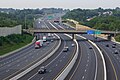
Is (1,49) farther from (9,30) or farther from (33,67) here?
(33,67)

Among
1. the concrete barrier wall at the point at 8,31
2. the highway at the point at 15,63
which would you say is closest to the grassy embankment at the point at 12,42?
the concrete barrier wall at the point at 8,31

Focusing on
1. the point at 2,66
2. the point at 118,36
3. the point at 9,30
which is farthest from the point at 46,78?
the point at 118,36

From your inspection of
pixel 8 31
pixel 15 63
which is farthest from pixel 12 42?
pixel 15 63

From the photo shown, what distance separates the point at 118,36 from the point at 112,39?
494cm

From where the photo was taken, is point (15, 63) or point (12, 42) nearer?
point (15, 63)

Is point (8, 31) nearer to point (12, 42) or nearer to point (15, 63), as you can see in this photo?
point (12, 42)

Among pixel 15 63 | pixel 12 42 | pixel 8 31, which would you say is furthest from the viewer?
pixel 8 31

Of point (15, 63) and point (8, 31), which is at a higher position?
point (8, 31)

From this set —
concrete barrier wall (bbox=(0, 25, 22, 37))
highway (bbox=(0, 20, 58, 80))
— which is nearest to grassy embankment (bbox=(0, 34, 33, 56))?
concrete barrier wall (bbox=(0, 25, 22, 37))

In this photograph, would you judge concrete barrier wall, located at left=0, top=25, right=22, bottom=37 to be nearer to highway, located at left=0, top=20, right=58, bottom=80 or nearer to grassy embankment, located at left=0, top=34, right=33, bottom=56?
grassy embankment, located at left=0, top=34, right=33, bottom=56

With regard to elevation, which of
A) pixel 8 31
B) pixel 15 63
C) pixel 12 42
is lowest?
pixel 12 42

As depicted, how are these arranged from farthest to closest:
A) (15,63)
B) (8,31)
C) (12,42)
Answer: (8,31), (12,42), (15,63)

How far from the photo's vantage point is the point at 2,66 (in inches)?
2712

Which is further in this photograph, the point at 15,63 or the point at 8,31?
the point at 8,31
